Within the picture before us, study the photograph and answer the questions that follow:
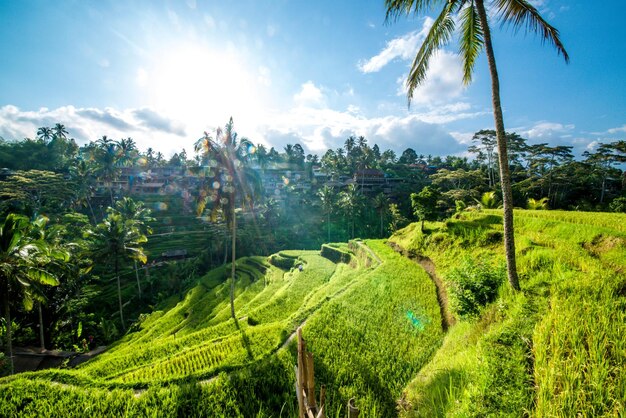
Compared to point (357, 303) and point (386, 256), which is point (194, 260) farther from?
point (357, 303)

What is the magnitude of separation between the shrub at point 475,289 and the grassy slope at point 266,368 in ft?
4.52

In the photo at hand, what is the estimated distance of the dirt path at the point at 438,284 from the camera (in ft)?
31.5

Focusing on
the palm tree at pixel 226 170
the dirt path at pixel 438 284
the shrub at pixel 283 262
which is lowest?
the shrub at pixel 283 262

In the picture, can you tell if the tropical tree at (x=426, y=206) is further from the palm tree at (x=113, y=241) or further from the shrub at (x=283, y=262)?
the palm tree at (x=113, y=241)

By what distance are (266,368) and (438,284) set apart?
10.2 meters

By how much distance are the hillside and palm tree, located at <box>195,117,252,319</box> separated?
6.82 meters

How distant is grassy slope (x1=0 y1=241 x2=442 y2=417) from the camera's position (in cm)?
502

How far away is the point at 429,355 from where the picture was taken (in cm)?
738

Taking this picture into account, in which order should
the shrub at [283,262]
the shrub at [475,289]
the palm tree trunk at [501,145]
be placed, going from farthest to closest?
the shrub at [283,262] → the shrub at [475,289] → the palm tree trunk at [501,145]

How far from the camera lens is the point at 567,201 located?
1297 inches

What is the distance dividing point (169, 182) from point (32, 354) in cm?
5673

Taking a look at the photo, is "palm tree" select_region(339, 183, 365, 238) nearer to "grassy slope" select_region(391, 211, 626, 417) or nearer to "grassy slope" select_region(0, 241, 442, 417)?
"grassy slope" select_region(0, 241, 442, 417)

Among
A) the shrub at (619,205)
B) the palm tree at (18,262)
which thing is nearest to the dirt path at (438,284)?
the palm tree at (18,262)

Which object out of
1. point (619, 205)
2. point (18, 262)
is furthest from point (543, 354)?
point (619, 205)
